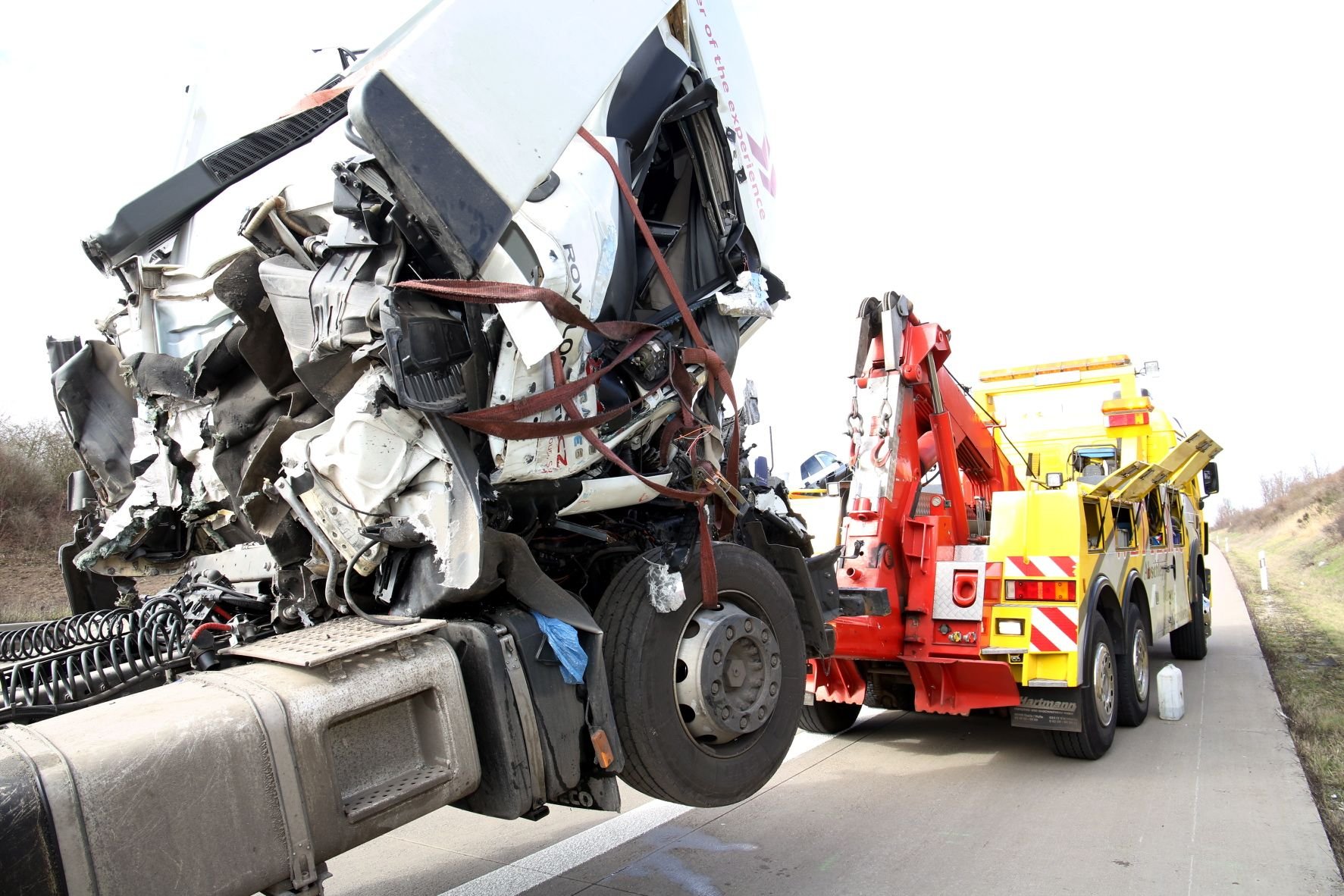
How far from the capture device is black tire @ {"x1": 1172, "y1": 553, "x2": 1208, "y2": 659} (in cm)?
959

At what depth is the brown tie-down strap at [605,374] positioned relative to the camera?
228cm

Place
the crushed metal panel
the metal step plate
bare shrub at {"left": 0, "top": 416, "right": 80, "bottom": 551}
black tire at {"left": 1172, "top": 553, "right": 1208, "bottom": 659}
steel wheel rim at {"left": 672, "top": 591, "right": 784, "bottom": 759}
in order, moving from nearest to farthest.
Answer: the crushed metal panel, the metal step plate, steel wheel rim at {"left": 672, "top": 591, "right": 784, "bottom": 759}, black tire at {"left": 1172, "top": 553, "right": 1208, "bottom": 659}, bare shrub at {"left": 0, "top": 416, "right": 80, "bottom": 551}

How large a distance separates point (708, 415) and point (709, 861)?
7.48 ft

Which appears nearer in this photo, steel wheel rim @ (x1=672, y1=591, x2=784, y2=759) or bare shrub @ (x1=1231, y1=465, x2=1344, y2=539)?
steel wheel rim @ (x1=672, y1=591, x2=784, y2=759)

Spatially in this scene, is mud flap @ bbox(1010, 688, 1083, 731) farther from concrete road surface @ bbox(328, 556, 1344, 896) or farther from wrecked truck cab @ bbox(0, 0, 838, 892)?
wrecked truck cab @ bbox(0, 0, 838, 892)

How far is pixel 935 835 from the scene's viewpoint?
4.62m

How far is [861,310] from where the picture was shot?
20.4ft

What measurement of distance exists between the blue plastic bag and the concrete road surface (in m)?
1.89

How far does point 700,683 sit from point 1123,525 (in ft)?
17.2

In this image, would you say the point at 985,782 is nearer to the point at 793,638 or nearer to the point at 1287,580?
the point at 793,638

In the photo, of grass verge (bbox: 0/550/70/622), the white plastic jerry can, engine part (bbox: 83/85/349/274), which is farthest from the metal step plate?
grass verge (bbox: 0/550/70/622)

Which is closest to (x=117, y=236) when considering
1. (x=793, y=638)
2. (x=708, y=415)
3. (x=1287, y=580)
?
(x=708, y=415)

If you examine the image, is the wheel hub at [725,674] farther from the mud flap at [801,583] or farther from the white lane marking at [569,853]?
the white lane marking at [569,853]

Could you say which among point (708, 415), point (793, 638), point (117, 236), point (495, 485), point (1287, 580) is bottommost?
A: point (1287, 580)
